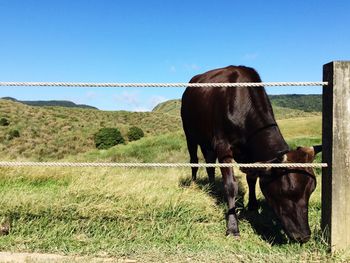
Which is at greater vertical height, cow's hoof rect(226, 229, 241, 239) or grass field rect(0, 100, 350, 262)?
grass field rect(0, 100, 350, 262)

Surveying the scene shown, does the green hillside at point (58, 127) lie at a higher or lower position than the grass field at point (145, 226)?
lower

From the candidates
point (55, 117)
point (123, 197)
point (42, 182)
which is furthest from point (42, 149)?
point (123, 197)

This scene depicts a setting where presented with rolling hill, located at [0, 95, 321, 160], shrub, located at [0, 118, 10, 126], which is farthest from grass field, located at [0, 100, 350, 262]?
shrub, located at [0, 118, 10, 126]

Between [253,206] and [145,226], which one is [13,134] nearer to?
[253,206]

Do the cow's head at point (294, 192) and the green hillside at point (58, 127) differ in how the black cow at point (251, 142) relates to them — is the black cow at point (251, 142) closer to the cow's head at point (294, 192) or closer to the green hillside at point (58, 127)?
the cow's head at point (294, 192)

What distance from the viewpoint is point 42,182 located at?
275 inches

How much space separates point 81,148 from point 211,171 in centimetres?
3466

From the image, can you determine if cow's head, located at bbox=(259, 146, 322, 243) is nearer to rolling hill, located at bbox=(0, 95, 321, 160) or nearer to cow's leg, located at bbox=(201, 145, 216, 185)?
cow's leg, located at bbox=(201, 145, 216, 185)

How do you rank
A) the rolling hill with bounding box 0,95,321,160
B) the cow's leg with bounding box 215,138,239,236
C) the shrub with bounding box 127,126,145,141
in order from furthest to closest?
the shrub with bounding box 127,126,145,141, the rolling hill with bounding box 0,95,321,160, the cow's leg with bounding box 215,138,239,236

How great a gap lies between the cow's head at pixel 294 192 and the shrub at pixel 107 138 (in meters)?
38.6

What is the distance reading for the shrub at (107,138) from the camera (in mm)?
41938

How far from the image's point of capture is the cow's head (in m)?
3.68

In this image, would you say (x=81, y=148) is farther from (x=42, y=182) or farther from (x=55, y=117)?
(x=42, y=182)

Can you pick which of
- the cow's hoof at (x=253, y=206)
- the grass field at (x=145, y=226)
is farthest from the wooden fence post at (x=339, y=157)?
the cow's hoof at (x=253, y=206)
